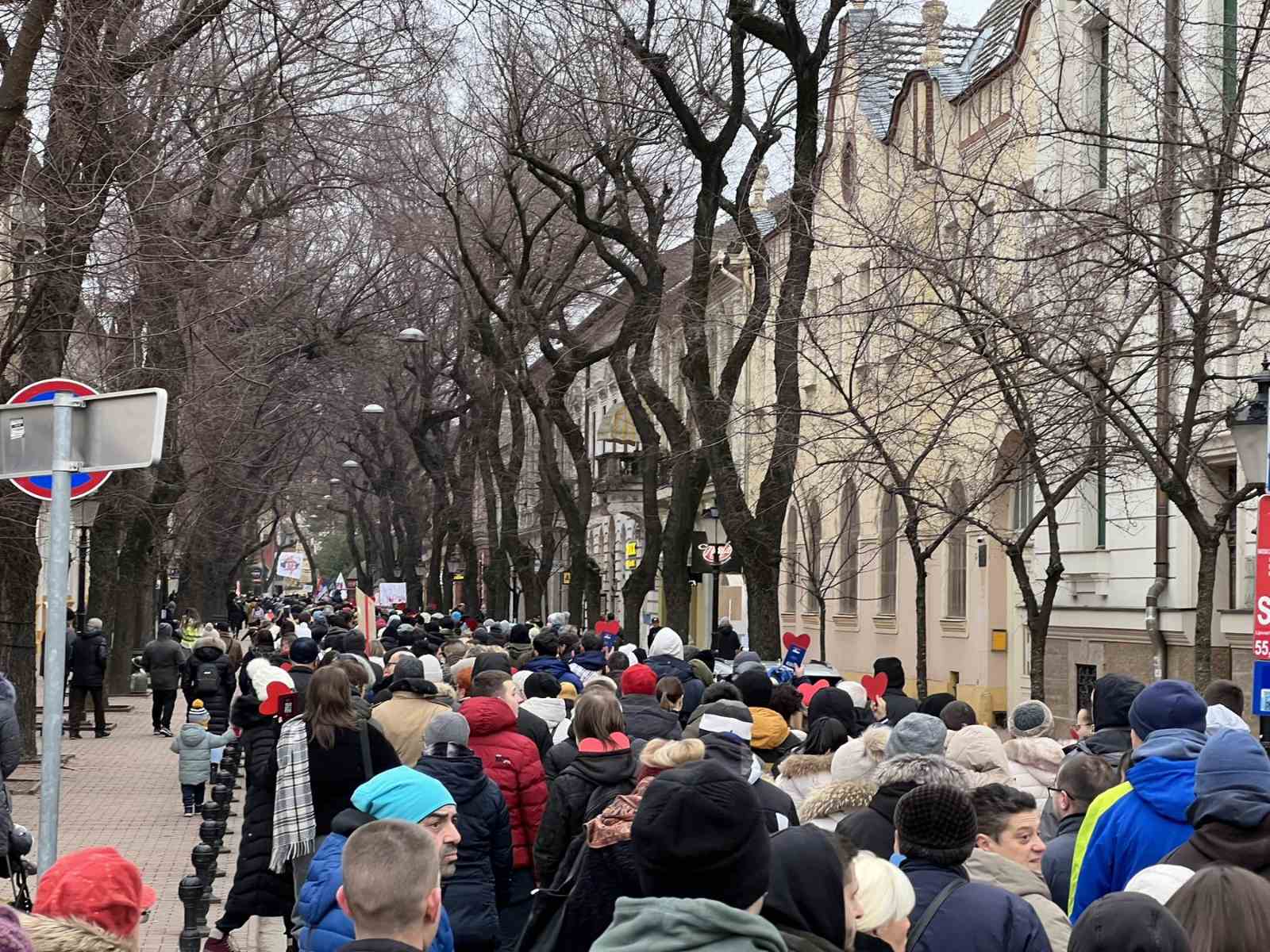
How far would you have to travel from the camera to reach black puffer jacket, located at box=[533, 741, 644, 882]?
7707 millimetres

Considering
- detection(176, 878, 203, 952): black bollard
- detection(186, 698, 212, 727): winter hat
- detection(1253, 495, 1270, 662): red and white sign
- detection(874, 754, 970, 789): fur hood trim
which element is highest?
detection(1253, 495, 1270, 662): red and white sign

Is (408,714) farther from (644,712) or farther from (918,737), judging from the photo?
(918,737)

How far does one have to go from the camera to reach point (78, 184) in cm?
1567

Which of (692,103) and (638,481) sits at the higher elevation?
(692,103)

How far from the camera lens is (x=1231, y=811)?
548 centimetres

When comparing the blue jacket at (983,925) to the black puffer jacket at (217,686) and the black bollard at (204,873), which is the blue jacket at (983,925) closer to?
the black bollard at (204,873)

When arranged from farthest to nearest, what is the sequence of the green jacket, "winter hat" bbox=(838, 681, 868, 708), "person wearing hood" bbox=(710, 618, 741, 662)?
"person wearing hood" bbox=(710, 618, 741, 662)
"winter hat" bbox=(838, 681, 868, 708)
the green jacket

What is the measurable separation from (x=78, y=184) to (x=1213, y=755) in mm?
12321

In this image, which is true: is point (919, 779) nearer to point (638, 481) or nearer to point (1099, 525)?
point (1099, 525)

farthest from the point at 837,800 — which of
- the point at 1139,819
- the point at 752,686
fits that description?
the point at 752,686

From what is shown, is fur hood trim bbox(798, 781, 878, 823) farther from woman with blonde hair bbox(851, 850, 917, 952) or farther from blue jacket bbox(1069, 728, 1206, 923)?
woman with blonde hair bbox(851, 850, 917, 952)

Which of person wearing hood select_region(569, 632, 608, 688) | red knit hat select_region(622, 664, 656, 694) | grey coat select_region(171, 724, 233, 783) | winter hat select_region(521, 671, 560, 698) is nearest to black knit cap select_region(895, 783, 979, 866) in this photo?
red knit hat select_region(622, 664, 656, 694)

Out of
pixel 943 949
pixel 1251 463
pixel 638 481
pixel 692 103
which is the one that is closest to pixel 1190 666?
pixel 692 103

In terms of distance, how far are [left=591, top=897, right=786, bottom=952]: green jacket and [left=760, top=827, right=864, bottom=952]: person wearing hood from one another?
2.07ft
